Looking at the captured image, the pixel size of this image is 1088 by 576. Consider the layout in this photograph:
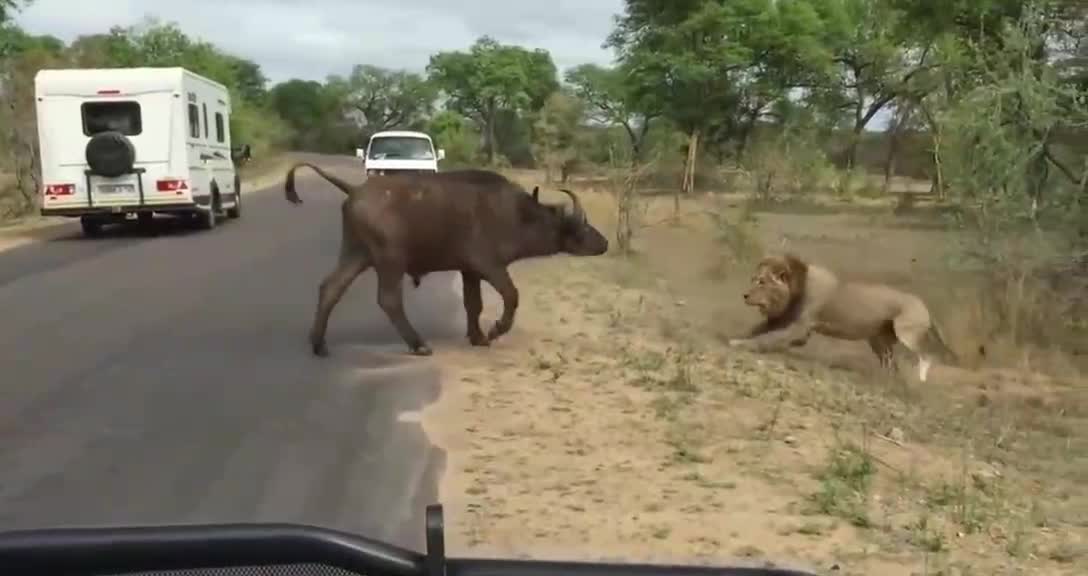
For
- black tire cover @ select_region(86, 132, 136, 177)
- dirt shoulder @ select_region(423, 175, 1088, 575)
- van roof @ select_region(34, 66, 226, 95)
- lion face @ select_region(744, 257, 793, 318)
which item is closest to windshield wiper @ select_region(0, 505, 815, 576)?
dirt shoulder @ select_region(423, 175, 1088, 575)

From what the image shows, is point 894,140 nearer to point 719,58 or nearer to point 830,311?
point 719,58

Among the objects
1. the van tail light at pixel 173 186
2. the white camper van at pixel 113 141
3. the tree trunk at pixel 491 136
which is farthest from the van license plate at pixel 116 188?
the tree trunk at pixel 491 136

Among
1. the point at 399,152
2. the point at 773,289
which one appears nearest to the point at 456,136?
the point at 399,152

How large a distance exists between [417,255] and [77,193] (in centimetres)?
1289

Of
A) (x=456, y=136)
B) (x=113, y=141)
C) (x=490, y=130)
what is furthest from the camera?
(x=490, y=130)

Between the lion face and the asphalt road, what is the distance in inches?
101

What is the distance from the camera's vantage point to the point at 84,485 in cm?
675

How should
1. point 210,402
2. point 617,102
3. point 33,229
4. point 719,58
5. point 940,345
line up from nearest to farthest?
point 210,402 < point 940,345 < point 33,229 < point 719,58 < point 617,102

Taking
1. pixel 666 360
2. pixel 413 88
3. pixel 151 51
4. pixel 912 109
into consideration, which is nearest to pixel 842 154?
pixel 912 109

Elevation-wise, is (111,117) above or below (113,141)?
above

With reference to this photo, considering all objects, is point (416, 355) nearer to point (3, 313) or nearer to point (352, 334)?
point (352, 334)

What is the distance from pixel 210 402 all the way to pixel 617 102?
149 feet

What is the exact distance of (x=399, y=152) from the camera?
31906 millimetres

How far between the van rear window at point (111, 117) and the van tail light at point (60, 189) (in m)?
0.89
